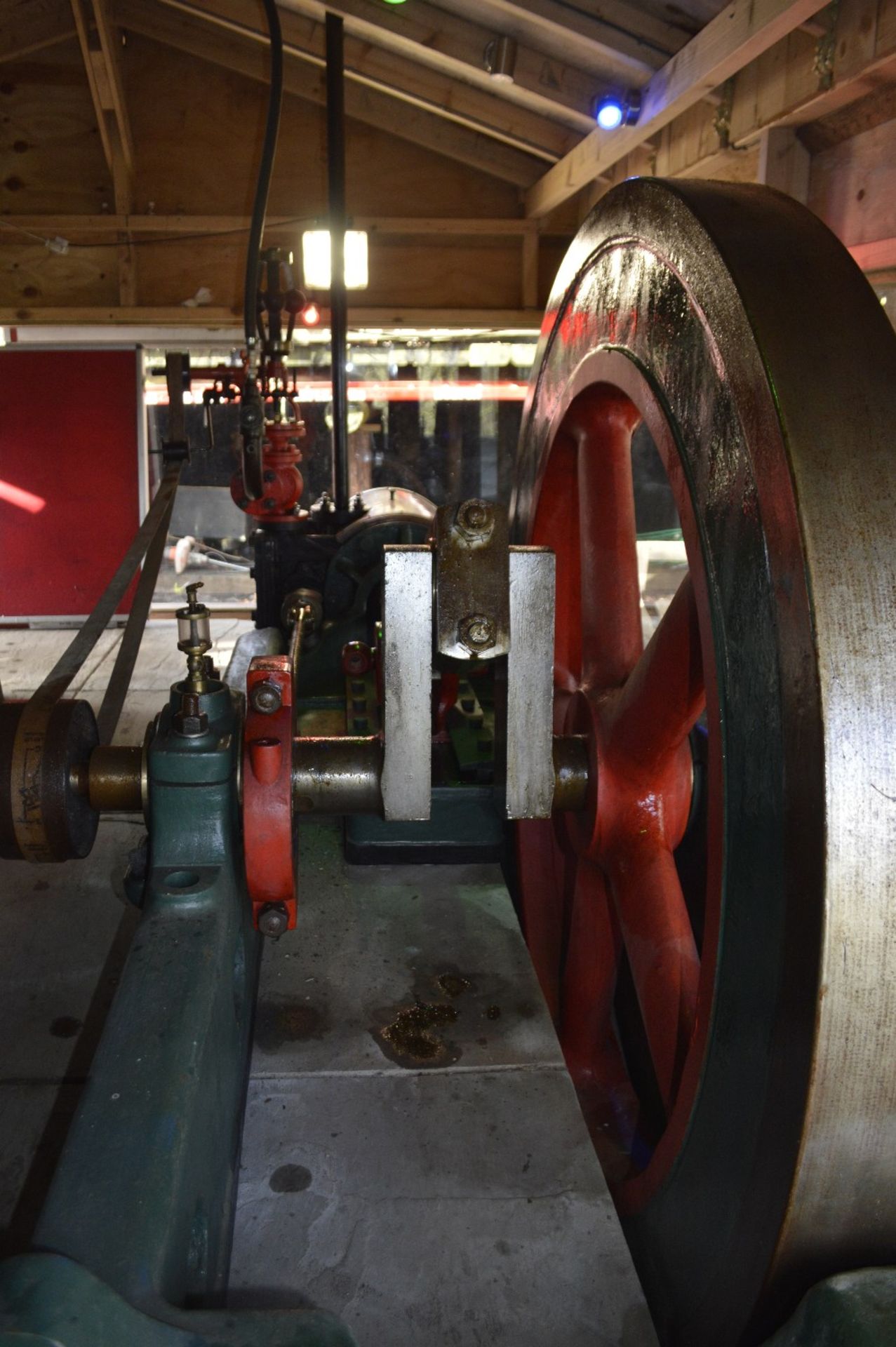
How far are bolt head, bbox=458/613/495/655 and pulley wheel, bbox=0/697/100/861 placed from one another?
1.95ft

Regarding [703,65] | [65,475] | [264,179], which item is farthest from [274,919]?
[65,475]

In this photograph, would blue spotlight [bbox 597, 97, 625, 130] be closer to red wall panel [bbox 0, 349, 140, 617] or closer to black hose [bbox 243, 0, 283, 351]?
black hose [bbox 243, 0, 283, 351]

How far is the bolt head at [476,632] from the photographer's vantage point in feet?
3.86

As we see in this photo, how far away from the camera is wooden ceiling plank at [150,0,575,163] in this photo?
4.44m

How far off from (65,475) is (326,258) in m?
2.31

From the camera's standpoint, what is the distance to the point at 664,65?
10.1ft

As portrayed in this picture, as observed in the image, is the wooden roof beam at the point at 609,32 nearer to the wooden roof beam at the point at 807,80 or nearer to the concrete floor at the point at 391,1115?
the wooden roof beam at the point at 807,80

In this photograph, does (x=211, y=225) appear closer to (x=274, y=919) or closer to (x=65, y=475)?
(x=65, y=475)

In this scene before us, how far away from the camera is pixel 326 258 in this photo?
14.5 feet

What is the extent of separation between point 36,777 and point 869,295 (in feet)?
3.79

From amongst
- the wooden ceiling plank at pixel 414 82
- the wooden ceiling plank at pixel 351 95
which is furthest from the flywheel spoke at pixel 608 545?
the wooden ceiling plank at pixel 351 95

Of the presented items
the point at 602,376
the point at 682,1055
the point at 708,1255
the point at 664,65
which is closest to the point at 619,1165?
the point at 682,1055

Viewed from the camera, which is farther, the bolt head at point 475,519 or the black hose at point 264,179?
the black hose at point 264,179

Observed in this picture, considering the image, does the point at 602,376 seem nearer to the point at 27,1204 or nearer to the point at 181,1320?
the point at 181,1320
